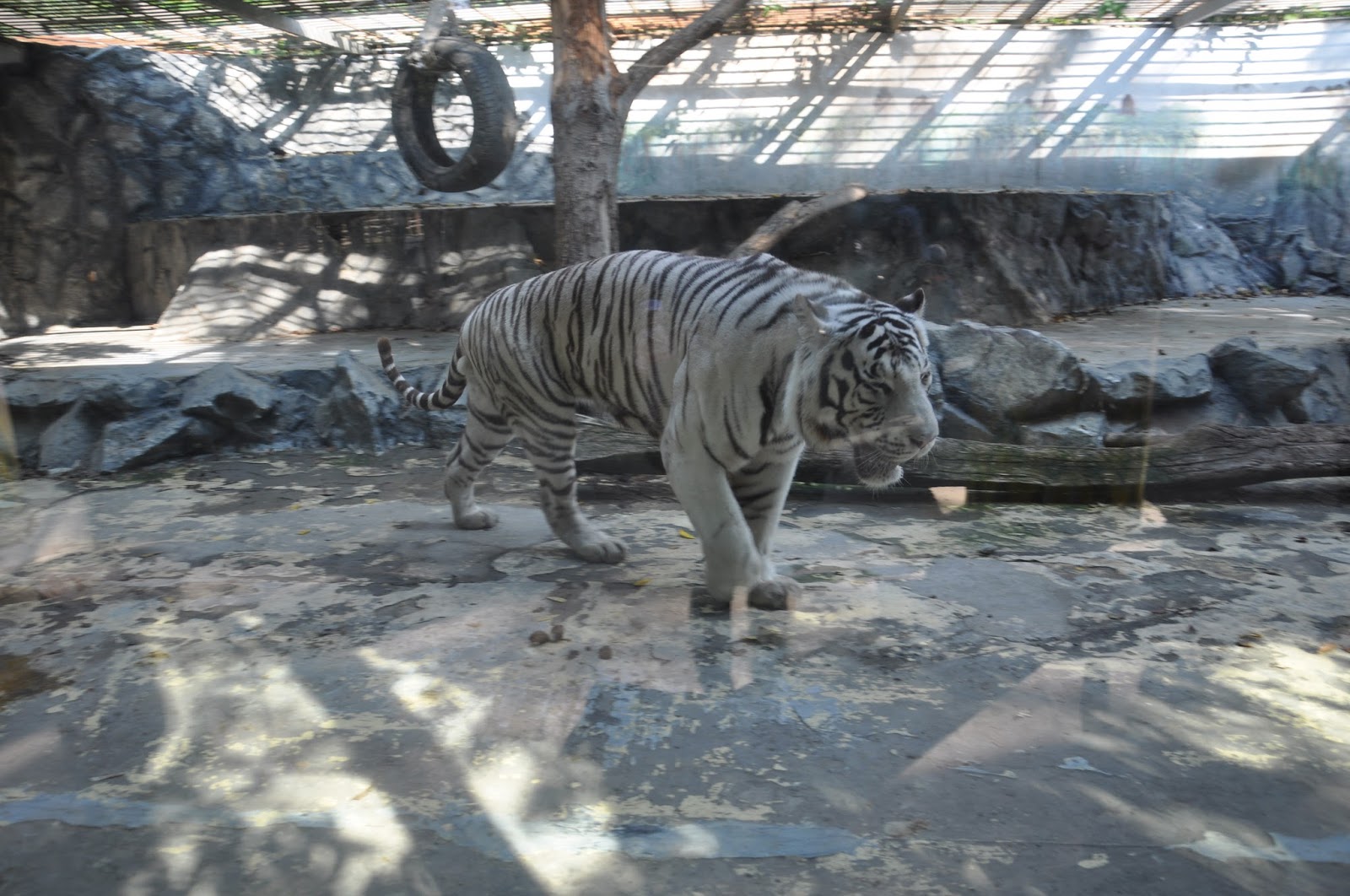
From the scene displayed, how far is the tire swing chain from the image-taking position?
7.81m

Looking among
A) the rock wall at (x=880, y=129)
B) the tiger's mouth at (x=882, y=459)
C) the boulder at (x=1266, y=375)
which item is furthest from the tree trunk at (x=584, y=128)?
the rock wall at (x=880, y=129)

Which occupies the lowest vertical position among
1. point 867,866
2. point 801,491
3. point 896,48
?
point 801,491

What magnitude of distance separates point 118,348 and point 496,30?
6008 millimetres

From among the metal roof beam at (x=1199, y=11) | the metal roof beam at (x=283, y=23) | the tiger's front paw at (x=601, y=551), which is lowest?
the tiger's front paw at (x=601, y=551)

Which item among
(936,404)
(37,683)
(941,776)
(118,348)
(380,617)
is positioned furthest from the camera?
(118,348)

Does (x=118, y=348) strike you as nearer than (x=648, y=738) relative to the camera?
No

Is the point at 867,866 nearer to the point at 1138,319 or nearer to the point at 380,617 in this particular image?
the point at 380,617

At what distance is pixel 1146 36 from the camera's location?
12.7 metres

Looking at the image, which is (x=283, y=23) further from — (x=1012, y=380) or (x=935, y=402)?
(x=1012, y=380)

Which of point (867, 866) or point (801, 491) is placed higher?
point (867, 866)

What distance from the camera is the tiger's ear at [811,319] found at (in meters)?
3.19

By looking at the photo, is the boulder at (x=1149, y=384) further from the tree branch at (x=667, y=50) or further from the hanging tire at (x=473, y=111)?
the hanging tire at (x=473, y=111)

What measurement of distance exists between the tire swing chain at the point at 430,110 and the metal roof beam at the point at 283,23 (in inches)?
123

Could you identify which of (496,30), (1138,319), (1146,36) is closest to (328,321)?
(496,30)
